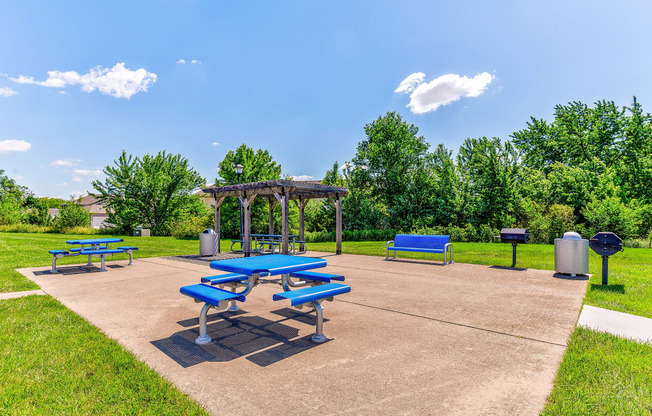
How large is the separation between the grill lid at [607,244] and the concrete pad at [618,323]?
2.47 metres

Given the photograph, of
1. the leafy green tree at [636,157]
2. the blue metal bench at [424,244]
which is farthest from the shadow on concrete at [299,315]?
the leafy green tree at [636,157]

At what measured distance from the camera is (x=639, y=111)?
28.1 meters

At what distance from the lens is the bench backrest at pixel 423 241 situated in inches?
414

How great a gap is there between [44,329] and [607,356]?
640 cm

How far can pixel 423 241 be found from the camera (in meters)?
11.0

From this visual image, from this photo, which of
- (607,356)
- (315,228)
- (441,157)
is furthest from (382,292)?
(441,157)

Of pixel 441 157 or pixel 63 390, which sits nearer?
pixel 63 390

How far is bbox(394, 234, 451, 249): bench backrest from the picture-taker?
1053 centimetres

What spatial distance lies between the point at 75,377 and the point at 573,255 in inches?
370

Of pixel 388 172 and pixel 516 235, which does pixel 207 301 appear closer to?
pixel 516 235

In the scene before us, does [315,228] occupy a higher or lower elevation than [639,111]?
lower

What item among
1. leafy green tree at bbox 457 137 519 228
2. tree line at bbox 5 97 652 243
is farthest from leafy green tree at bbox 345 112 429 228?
leafy green tree at bbox 457 137 519 228

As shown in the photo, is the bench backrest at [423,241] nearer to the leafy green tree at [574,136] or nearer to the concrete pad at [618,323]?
the concrete pad at [618,323]

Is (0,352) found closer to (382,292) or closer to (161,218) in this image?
(382,292)
